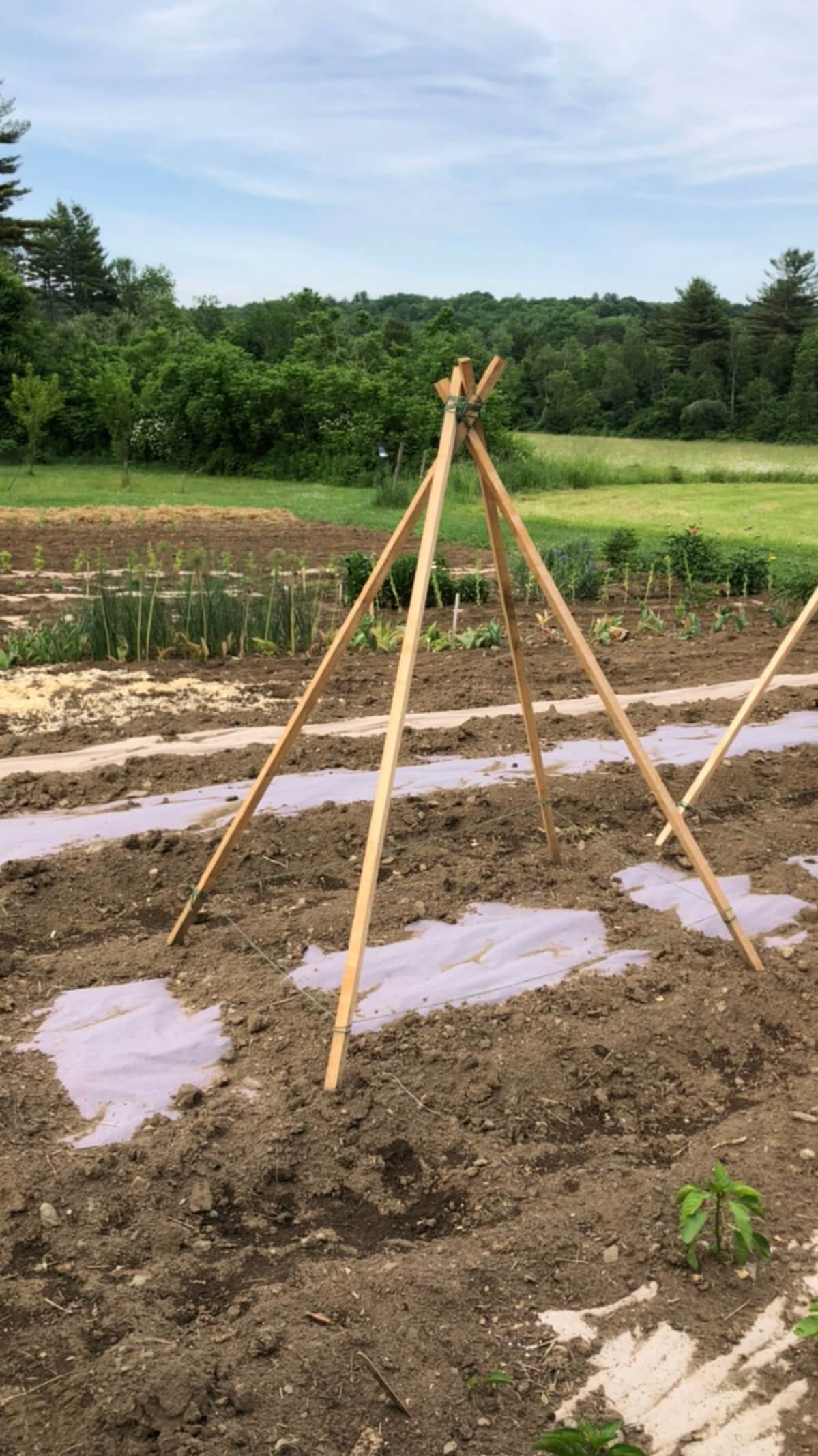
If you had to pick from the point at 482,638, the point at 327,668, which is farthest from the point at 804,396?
the point at 327,668

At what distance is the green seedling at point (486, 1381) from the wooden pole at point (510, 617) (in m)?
2.00

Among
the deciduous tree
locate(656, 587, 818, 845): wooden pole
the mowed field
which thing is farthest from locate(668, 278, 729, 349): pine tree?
locate(656, 587, 818, 845): wooden pole

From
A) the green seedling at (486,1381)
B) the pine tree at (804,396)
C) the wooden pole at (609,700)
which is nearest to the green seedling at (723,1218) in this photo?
the green seedling at (486,1381)

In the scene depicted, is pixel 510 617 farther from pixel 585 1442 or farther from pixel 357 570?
pixel 357 570

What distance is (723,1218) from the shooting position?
2.27 meters

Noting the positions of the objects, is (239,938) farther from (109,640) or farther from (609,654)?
(609,654)

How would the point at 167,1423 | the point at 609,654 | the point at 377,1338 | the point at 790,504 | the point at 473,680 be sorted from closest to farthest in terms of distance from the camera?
the point at 167,1423
the point at 377,1338
the point at 473,680
the point at 609,654
the point at 790,504

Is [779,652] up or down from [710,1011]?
up

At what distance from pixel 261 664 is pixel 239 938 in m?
4.07

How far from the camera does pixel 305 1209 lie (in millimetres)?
2420

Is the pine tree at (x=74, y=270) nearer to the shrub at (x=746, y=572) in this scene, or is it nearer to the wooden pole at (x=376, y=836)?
the shrub at (x=746, y=572)

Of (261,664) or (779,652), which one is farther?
(261,664)

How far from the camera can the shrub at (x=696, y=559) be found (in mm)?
10836

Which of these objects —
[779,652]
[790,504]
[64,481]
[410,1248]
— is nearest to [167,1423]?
[410,1248]
